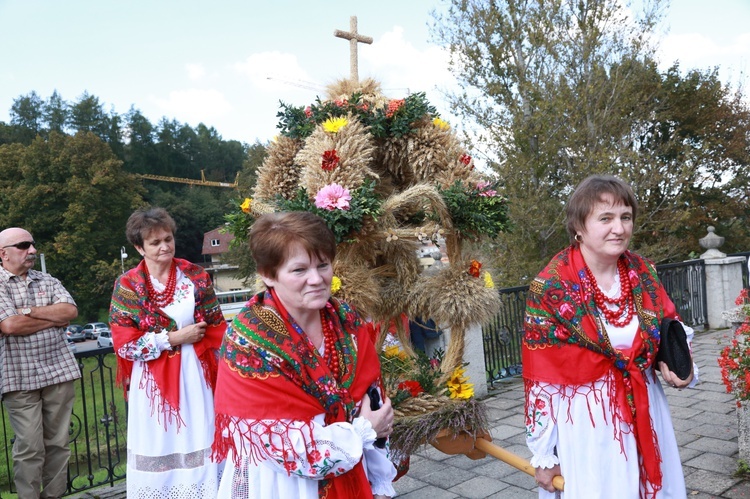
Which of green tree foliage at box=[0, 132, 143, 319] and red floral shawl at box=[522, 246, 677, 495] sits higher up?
green tree foliage at box=[0, 132, 143, 319]

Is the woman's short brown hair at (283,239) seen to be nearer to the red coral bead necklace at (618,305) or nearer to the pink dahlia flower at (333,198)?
the pink dahlia flower at (333,198)

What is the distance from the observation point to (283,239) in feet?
6.28

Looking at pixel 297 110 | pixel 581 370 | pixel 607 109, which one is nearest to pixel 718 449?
pixel 581 370

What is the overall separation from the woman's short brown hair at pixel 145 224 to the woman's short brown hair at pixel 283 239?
1.92 m

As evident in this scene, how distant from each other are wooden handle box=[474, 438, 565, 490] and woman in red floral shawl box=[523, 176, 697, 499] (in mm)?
37

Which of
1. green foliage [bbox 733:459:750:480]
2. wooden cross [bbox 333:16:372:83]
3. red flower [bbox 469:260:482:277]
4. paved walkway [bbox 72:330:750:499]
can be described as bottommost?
paved walkway [bbox 72:330:750:499]

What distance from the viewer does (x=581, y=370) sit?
7.72 feet

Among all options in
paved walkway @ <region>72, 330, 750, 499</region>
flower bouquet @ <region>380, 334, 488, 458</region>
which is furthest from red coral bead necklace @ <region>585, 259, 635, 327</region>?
paved walkway @ <region>72, 330, 750, 499</region>

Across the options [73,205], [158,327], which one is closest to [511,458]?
[158,327]

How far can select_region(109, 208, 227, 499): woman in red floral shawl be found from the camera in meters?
3.52

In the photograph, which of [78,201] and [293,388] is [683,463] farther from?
[78,201]

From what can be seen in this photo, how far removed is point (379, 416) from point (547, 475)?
3.16 feet

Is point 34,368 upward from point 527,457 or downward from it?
upward

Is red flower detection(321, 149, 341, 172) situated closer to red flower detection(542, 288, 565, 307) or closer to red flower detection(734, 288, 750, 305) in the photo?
red flower detection(542, 288, 565, 307)
